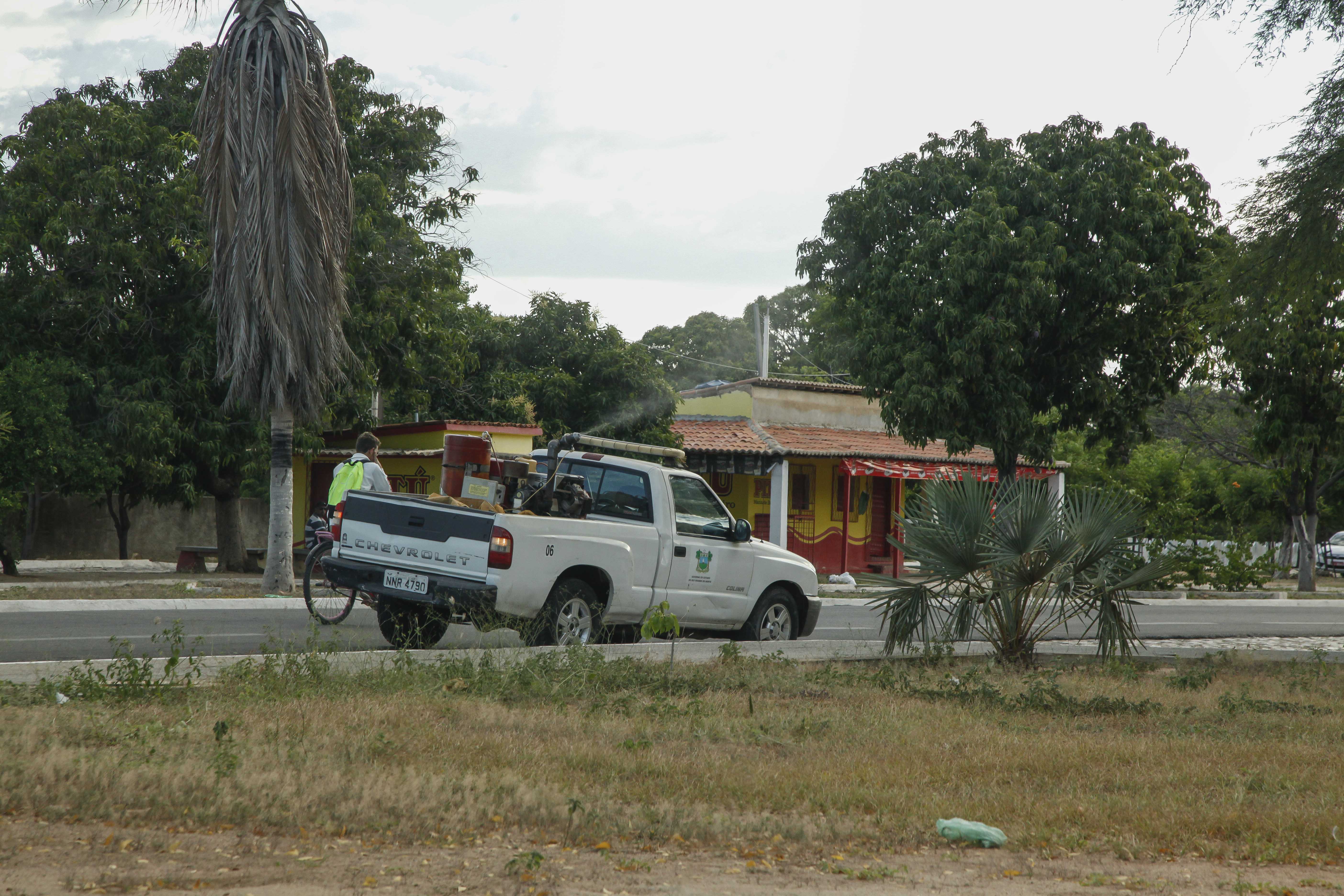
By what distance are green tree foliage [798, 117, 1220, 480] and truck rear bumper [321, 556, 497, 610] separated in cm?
1495

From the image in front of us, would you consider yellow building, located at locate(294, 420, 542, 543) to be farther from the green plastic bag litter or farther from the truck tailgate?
the green plastic bag litter

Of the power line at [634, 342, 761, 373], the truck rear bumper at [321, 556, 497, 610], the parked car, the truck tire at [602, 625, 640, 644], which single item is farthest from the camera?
the power line at [634, 342, 761, 373]

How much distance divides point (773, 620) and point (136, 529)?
20.2 meters

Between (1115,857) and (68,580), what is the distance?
713 inches

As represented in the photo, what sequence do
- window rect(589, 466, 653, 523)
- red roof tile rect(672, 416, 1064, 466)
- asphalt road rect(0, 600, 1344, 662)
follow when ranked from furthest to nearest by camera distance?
red roof tile rect(672, 416, 1064, 466) → window rect(589, 466, 653, 523) → asphalt road rect(0, 600, 1344, 662)

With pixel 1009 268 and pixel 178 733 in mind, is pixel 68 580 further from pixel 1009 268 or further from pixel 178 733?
pixel 1009 268

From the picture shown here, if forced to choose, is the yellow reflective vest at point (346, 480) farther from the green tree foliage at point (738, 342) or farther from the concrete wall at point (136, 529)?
the green tree foliage at point (738, 342)

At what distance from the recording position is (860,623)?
1614cm

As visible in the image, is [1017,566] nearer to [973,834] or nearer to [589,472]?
Answer: [589,472]

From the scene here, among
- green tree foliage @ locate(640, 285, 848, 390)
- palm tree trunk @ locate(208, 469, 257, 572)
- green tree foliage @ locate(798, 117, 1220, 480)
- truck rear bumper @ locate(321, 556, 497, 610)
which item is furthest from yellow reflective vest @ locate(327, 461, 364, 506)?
green tree foliage @ locate(640, 285, 848, 390)

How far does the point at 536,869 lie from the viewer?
4289mm

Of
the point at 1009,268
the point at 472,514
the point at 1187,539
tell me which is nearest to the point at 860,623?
the point at 472,514

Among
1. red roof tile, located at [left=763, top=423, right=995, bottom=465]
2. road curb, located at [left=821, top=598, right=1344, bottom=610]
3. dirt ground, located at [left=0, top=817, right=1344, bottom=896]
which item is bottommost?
road curb, located at [left=821, top=598, right=1344, bottom=610]

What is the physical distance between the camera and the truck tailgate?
9.59 metres
